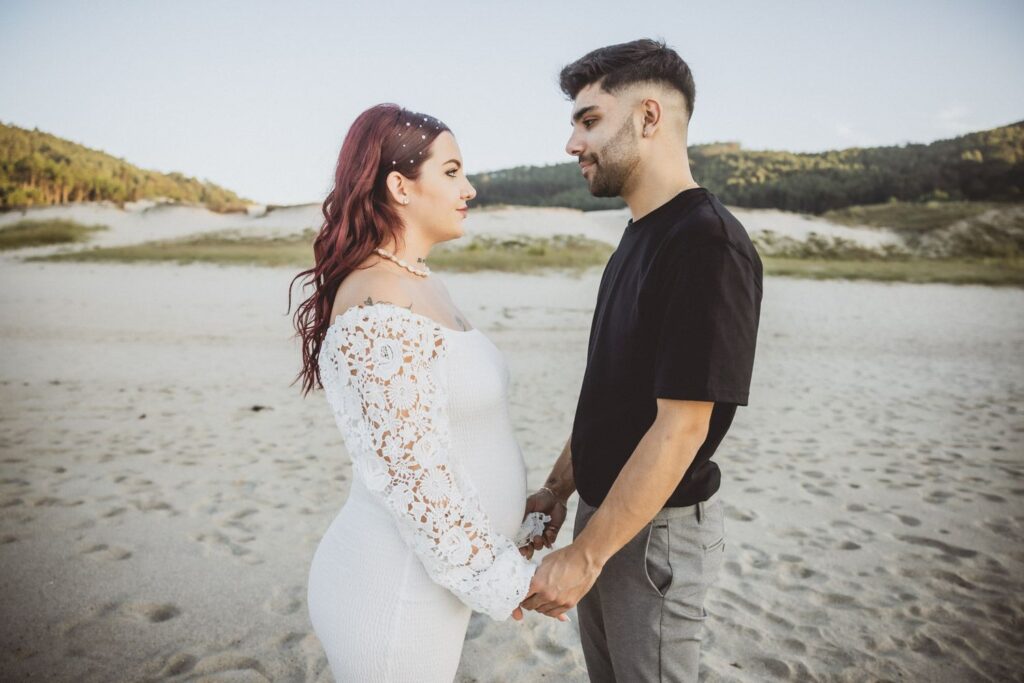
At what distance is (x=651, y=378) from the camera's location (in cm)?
162

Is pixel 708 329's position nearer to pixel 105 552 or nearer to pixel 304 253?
pixel 105 552

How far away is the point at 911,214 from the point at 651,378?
107 ft

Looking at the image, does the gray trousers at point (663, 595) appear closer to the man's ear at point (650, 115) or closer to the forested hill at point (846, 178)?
the man's ear at point (650, 115)

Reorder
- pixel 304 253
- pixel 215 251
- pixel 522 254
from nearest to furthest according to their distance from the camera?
pixel 215 251 < pixel 304 253 < pixel 522 254

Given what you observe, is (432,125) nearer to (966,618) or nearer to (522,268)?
(966,618)

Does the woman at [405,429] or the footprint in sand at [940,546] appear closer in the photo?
the woman at [405,429]

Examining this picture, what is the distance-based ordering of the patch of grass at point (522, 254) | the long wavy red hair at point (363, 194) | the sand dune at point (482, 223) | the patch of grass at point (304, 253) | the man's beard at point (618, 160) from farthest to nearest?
the sand dune at point (482, 223) → the patch of grass at point (522, 254) → the patch of grass at point (304, 253) → the man's beard at point (618, 160) → the long wavy red hair at point (363, 194)

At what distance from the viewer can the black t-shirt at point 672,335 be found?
4.63 feet

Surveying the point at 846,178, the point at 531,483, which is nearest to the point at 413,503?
the point at 531,483

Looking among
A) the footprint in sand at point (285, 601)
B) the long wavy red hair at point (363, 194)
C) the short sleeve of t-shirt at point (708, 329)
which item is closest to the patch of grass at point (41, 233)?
the footprint in sand at point (285, 601)

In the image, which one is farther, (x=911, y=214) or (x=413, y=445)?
(x=911, y=214)

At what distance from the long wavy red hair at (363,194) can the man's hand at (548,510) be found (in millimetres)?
829

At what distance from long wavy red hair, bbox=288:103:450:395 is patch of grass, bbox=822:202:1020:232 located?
30.9 m

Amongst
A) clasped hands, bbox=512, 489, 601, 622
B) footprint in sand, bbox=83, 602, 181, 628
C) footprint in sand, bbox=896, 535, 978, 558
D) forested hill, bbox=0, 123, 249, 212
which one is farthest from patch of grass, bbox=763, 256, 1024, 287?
forested hill, bbox=0, 123, 249, 212
